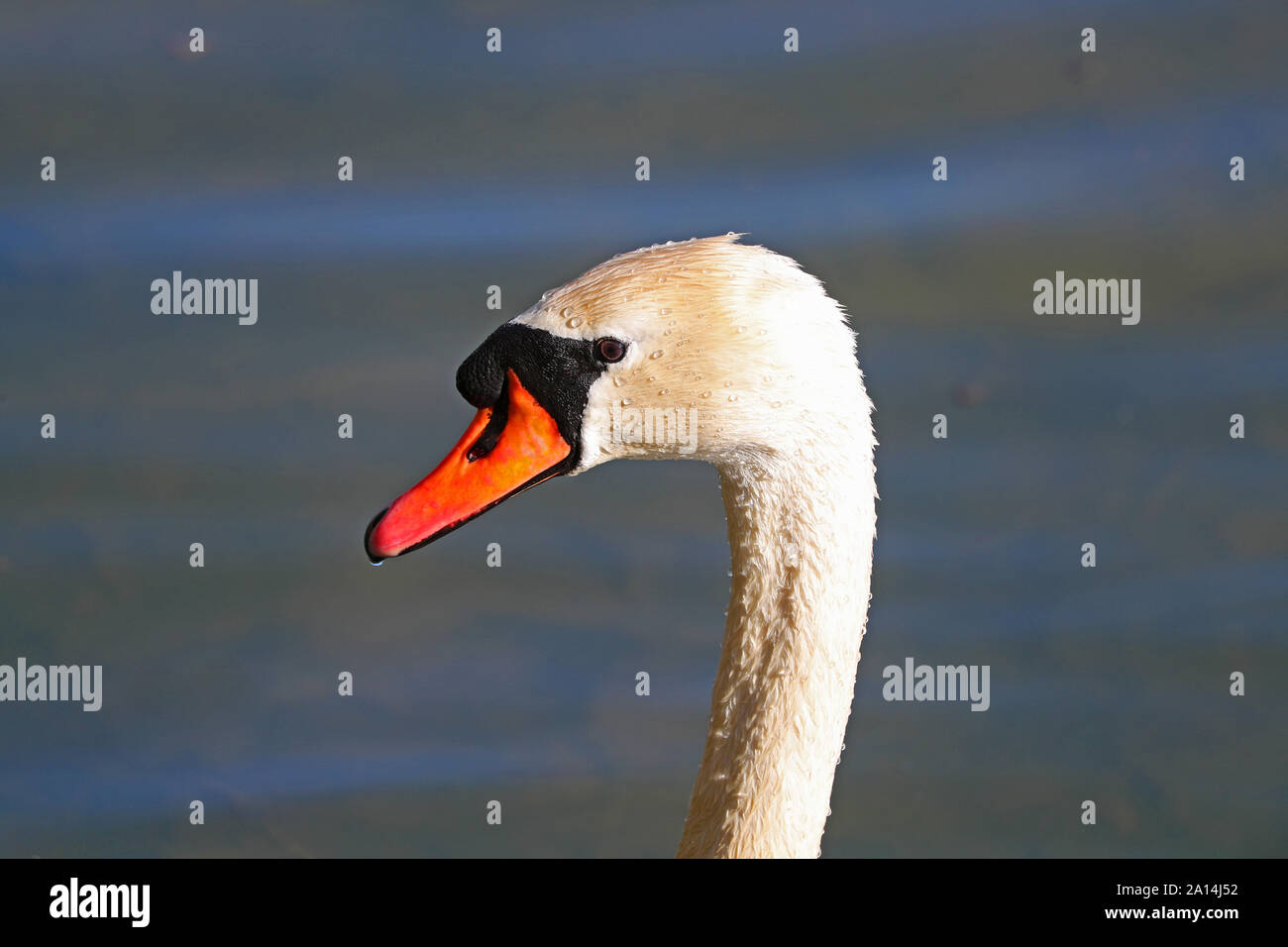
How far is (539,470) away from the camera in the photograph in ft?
10.3

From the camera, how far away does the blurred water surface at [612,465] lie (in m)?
5.04

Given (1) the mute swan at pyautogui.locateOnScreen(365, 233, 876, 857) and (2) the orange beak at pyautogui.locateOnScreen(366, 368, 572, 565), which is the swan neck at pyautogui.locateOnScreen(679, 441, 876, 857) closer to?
(1) the mute swan at pyautogui.locateOnScreen(365, 233, 876, 857)

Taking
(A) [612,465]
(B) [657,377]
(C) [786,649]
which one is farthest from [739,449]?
(A) [612,465]

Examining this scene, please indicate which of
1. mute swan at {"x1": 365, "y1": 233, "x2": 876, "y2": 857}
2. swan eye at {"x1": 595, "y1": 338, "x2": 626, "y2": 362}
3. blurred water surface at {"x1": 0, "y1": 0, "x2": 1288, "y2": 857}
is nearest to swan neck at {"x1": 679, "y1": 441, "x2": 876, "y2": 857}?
mute swan at {"x1": 365, "y1": 233, "x2": 876, "y2": 857}

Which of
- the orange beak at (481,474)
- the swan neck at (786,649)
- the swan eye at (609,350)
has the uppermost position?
the swan eye at (609,350)

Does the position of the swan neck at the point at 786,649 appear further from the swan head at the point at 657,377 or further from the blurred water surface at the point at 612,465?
the blurred water surface at the point at 612,465

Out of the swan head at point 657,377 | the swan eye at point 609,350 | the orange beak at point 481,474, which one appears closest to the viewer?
the swan head at point 657,377

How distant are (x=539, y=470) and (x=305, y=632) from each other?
2388 mm

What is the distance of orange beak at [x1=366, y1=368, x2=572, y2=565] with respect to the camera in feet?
10.2

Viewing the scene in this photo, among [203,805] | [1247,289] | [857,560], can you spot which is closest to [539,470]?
[857,560]

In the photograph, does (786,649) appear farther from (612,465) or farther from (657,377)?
(612,465)

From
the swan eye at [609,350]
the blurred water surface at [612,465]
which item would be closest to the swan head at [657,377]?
the swan eye at [609,350]
